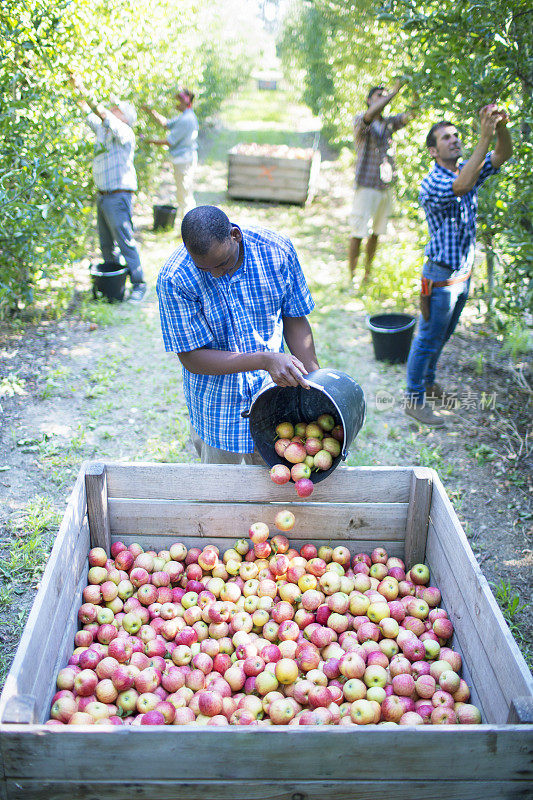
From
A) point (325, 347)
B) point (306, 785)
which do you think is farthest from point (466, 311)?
point (306, 785)

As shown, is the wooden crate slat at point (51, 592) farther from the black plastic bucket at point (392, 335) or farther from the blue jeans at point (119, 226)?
the blue jeans at point (119, 226)

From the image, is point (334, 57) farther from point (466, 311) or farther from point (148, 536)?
point (148, 536)

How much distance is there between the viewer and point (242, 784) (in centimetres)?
174

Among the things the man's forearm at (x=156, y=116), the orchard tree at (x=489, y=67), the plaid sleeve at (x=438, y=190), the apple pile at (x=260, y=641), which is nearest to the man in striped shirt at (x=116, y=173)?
the man's forearm at (x=156, y=116)

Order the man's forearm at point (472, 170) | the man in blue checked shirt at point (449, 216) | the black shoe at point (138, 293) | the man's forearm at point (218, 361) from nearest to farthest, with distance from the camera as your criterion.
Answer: the man's forearm at point (218, 361), the man's forearm at point (472, 170), the man in blue checked shirt at point (449, 216), the black shoe at point (138, 293)

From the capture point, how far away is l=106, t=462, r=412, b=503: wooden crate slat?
2.77 meters

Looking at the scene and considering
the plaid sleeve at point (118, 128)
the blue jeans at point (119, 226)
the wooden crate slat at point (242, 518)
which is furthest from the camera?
the blue jeans at point (119, 226)

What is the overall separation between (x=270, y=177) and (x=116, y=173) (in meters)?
5.41

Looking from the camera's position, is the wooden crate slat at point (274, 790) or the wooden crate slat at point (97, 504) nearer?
the wooden crate slat at point (274, 790)

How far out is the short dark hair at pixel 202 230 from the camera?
230 cm

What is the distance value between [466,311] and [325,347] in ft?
6.28

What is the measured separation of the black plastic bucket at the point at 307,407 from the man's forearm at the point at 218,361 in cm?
12

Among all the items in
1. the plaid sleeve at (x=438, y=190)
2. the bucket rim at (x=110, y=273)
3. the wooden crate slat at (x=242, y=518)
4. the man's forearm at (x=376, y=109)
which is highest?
the man's forearm at (x=376, y=109)

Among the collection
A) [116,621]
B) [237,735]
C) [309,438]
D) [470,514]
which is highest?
[309,438]
